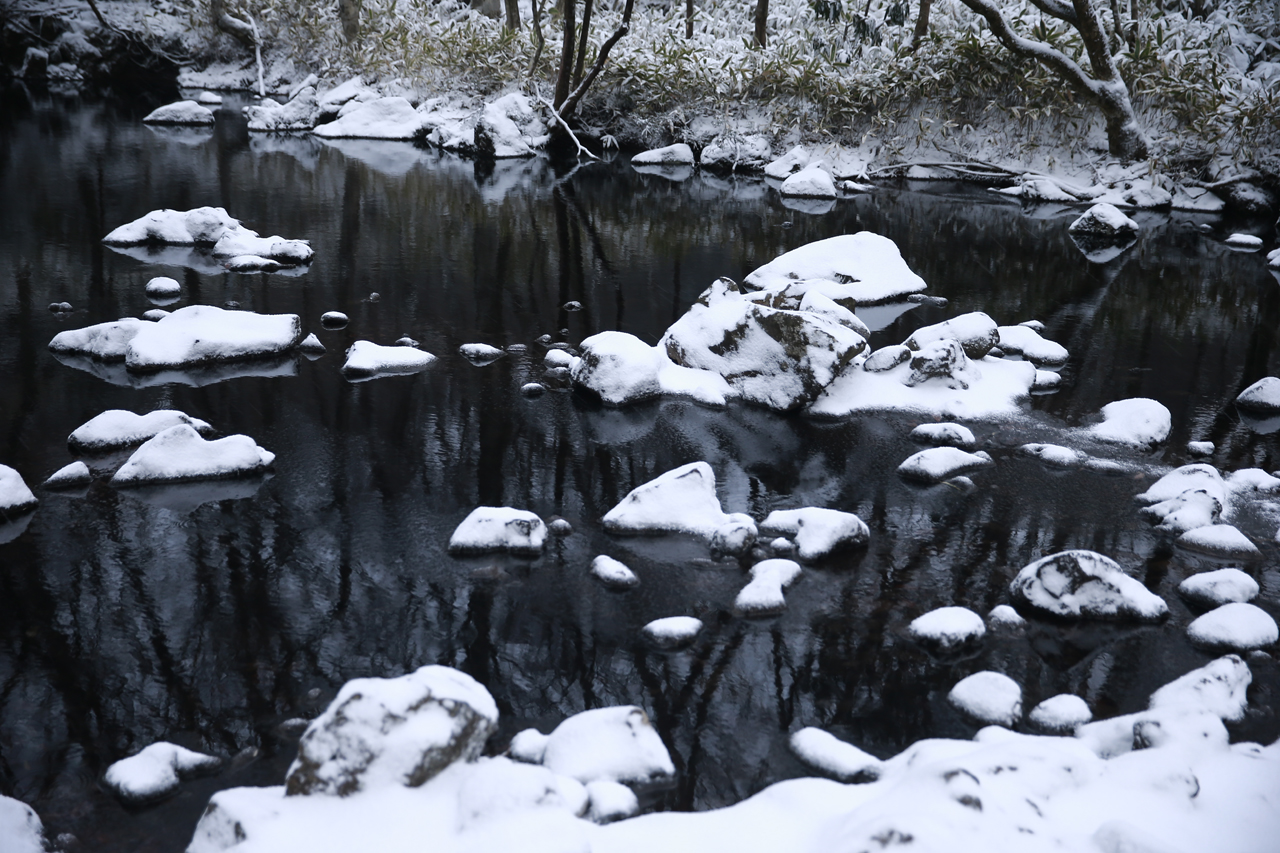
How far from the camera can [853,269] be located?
838cm

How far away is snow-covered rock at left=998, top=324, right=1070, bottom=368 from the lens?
22.3ft

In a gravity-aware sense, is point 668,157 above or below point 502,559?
above

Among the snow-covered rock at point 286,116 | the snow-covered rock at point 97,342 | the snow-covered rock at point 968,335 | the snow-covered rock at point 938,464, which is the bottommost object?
the snow-covered rock at point 938,464

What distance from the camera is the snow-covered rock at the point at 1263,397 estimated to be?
6.04m

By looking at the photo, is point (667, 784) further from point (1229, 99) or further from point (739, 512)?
point (1229, 99)

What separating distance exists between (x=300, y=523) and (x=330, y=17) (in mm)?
20325

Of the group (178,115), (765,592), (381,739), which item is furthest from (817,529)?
(178,115)

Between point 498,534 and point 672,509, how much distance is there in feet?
2.57

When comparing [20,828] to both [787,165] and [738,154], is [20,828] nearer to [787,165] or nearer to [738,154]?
[787,165]

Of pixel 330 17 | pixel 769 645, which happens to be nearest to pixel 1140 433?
pixel 769 645

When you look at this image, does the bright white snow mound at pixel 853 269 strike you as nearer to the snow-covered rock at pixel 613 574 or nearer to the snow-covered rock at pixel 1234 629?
the snow-covered rock at pixel 613 574

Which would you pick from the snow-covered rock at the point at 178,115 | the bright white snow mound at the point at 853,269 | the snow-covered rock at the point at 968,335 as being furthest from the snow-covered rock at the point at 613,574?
the snow-covered rock at the point at 178,115

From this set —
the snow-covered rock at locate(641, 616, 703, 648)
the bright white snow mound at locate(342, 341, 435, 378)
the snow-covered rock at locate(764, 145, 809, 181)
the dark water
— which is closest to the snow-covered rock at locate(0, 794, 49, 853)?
the dark water

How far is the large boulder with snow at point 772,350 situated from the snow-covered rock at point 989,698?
9.03 feet
